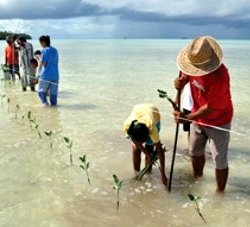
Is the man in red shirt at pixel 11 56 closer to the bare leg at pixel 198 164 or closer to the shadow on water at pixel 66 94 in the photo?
the shadow on water at pixel 66 94

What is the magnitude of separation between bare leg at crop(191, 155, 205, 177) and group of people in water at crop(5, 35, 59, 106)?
465cm

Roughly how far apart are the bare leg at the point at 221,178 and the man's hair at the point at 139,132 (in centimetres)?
84

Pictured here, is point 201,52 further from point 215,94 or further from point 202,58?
point 215,94

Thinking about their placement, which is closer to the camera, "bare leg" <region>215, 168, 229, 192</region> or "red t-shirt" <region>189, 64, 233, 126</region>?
"red t-shirt" <region>189, 64, 233, 126</region>

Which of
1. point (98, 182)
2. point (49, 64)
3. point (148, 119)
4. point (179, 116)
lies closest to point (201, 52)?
point (179, 116)

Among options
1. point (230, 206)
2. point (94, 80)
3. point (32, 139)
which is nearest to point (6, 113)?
point (32, 139)

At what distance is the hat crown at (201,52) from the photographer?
154 inches

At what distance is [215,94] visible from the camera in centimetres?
395

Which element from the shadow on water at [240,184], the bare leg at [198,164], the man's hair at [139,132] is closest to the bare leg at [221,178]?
the shadow on water at [240,184]

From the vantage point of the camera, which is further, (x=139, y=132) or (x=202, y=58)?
(x=139, y=132)

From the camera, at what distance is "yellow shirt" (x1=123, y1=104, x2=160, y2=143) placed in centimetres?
428

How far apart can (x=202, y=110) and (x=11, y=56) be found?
9.57 m

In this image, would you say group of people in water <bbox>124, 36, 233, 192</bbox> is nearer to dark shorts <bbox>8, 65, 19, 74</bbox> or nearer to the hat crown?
the hat crown

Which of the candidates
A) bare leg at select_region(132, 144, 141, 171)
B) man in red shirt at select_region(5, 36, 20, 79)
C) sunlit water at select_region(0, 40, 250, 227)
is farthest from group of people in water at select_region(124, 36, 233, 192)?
man in red shirt at select_region(5, 36, 20, 79)
